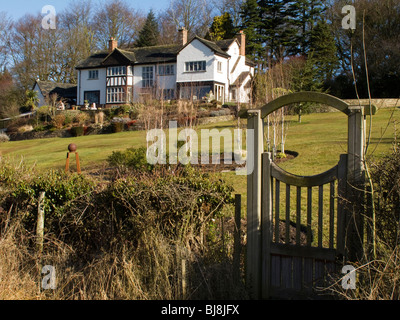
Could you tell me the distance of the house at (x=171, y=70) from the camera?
137ft

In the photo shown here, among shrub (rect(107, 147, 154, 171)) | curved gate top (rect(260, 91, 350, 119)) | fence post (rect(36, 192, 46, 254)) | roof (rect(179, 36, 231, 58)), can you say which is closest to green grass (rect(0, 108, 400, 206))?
shrub (rect(107, 147, 154, 171))

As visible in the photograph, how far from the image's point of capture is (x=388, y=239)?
13.5 ft

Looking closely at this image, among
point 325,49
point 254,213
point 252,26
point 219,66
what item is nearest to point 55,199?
point 254,213

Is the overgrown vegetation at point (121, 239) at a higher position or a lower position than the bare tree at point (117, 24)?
lower

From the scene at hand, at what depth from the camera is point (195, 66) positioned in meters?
42.5

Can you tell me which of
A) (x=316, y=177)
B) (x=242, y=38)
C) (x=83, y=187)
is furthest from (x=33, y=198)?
(x=242, y=38)

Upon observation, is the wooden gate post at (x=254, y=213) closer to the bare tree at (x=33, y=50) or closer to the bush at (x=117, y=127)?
the bush at (x=117, y=127)

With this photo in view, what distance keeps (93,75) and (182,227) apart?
154ft

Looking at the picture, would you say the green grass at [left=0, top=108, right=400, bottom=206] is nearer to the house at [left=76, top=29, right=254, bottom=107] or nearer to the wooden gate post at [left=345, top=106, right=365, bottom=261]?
the wooden gate post at [left=345, top=106, right=365, bottom=261]

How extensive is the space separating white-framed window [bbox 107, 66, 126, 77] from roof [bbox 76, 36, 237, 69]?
612mm

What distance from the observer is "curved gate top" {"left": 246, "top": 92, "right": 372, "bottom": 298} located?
4.27 metres

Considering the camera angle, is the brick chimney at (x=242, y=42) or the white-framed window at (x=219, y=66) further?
the brick chimney at (x=242, y=42)

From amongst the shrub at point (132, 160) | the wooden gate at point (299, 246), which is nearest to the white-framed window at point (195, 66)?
the shrub at point (132, 160)
